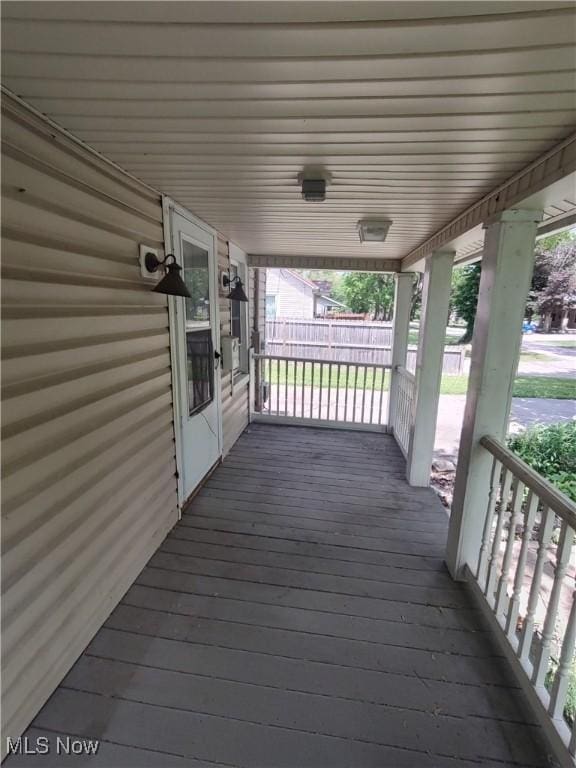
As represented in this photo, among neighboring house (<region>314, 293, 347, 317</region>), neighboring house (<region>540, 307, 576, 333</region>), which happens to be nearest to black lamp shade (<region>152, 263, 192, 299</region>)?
neighboring house (<region>540, 307, 576, 333</region>)

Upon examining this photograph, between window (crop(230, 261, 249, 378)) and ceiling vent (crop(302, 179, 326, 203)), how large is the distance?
2.49 metres

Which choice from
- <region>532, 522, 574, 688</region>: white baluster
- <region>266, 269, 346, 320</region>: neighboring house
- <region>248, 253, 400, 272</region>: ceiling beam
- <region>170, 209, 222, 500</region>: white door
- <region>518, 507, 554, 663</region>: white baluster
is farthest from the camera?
<region>266, 269, 346, 320</region>: neighboring house

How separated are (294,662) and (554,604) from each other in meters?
1.15

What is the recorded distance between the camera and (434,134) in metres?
1.36

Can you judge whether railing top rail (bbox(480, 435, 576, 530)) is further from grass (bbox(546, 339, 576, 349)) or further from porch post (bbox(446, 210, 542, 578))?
grass (bbox(546, 339, 576, 349))

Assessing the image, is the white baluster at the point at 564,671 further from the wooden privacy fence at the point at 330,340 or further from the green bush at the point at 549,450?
the wooden privacy fence at the point at 330,340

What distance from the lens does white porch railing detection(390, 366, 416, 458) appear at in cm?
406

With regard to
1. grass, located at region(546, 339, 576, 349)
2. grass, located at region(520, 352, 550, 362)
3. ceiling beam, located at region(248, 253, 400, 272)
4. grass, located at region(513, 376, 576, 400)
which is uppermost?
ceiling beam, located at region(248, 253, 400, 272)

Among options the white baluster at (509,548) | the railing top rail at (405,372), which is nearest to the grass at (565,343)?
the railing top rail at (405,372)

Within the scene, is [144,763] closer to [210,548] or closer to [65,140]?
[210,548]

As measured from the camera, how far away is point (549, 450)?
5.04 meters

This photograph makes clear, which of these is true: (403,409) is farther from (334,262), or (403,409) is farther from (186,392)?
(186,392)

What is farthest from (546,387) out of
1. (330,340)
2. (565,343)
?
(330,340)

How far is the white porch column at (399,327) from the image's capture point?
4.66 m
